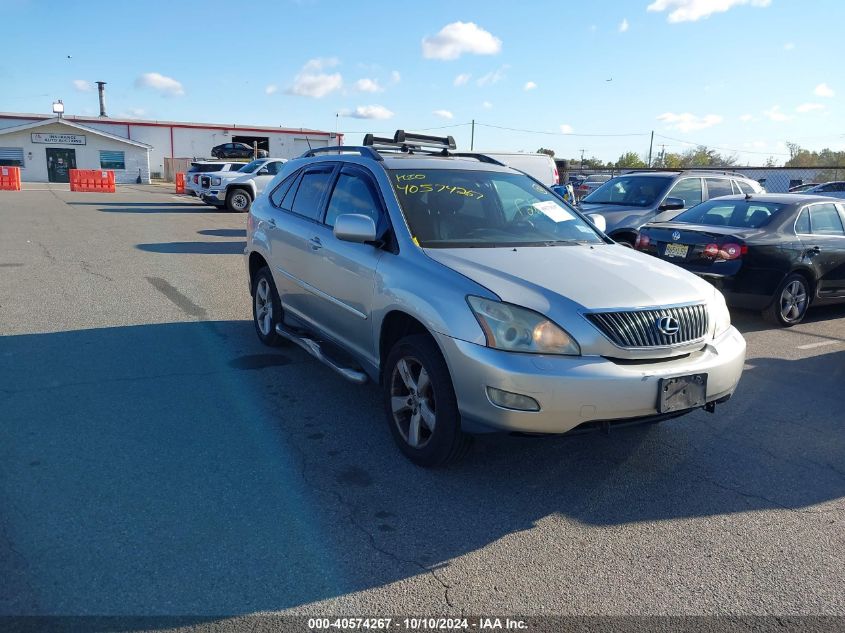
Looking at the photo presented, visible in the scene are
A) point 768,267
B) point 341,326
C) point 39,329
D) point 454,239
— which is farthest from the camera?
point 768,267

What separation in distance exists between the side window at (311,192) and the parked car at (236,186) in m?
16.3

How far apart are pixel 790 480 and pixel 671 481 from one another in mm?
731

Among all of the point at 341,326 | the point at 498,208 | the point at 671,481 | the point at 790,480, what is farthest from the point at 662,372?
the point at 341,326

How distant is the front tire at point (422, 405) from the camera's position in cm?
367

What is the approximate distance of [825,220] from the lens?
8.15 m

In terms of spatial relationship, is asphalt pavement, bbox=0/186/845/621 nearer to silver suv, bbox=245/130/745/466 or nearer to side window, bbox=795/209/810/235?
silver suv, bbox=245/130/745/466

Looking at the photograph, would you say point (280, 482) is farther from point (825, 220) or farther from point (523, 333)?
point (825, 220)

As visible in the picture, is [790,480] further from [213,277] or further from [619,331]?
[213,277]

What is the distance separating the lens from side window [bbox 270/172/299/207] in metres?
6.11

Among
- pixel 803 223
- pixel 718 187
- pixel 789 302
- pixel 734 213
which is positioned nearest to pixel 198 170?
pixel 718 187

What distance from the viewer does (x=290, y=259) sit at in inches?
221

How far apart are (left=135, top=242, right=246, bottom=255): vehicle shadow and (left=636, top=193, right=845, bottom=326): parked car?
25.1 feet

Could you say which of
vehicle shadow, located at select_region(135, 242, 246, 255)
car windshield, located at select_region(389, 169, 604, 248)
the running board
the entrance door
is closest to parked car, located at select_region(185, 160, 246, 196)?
vehicle shadow, located at select_region(135, 242, 246, 255)

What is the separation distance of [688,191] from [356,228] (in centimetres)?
880
